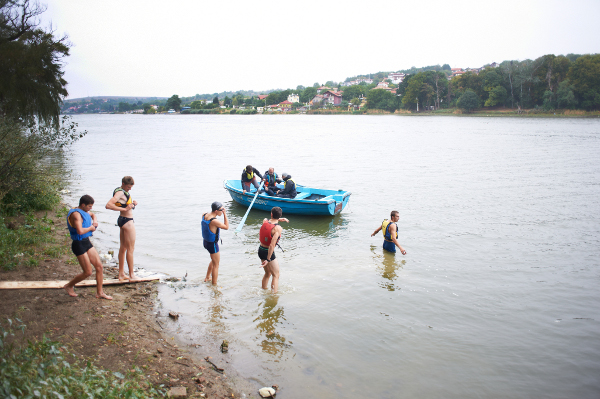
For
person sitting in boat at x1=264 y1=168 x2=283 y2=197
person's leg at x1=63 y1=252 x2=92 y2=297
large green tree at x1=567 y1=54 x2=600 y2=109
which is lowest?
person's leg at x1=63 y1=252 x2=92 y2=297

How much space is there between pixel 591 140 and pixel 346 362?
4556 cm

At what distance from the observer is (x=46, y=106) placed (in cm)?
1928

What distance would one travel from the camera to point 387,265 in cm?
1042

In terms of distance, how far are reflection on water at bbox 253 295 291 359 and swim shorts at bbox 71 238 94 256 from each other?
308cm

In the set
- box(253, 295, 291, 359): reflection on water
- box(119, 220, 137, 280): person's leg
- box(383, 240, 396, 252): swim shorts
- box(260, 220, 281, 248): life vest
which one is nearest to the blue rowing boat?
box(383, 240, 396, 252): swim shorts

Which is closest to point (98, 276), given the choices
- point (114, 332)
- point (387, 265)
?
point (114, 332)

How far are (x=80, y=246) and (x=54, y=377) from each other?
2758 millimetres

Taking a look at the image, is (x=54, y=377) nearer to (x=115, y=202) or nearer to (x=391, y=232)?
(x=115, y=202)

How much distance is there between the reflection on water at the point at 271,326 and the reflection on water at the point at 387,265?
8.98 feet

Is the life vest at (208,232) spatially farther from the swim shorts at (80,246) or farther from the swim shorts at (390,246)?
the swim shorts at (390,246)

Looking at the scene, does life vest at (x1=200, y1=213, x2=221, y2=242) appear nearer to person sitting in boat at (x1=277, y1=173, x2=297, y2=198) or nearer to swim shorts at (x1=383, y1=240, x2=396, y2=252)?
swim shorts at (x1=383, y1=240, x2=396, y2=252)

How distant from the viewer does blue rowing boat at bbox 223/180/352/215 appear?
14297mm

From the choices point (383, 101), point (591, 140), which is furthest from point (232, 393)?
point (383, 101)

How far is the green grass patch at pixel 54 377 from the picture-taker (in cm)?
327
